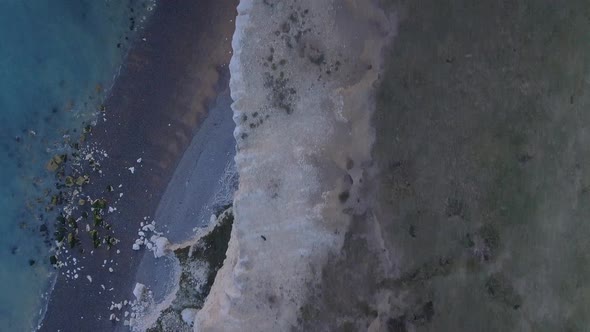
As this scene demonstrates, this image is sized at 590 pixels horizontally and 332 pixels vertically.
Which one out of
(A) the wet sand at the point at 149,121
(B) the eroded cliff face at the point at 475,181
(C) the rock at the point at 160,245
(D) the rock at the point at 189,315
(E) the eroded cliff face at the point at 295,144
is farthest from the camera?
(A) the wet sand at the point at 149,121

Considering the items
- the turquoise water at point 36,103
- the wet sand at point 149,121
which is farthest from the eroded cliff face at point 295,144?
the turquoise water at point 36,103

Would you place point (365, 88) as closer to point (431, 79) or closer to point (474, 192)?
point (431, 79)

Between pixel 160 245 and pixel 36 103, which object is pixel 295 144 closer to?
pixel 160 245

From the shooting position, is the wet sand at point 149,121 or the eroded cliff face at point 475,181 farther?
the wet sand at point 149,121

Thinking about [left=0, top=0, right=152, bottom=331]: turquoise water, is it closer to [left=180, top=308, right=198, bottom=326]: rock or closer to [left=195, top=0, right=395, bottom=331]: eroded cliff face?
[left=180, top=308, right=198, bottom=326]: rock

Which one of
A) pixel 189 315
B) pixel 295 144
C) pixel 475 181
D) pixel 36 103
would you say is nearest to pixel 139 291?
pixel 189 315

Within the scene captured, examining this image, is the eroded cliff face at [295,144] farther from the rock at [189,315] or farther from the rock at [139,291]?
the rock at [139,291]
